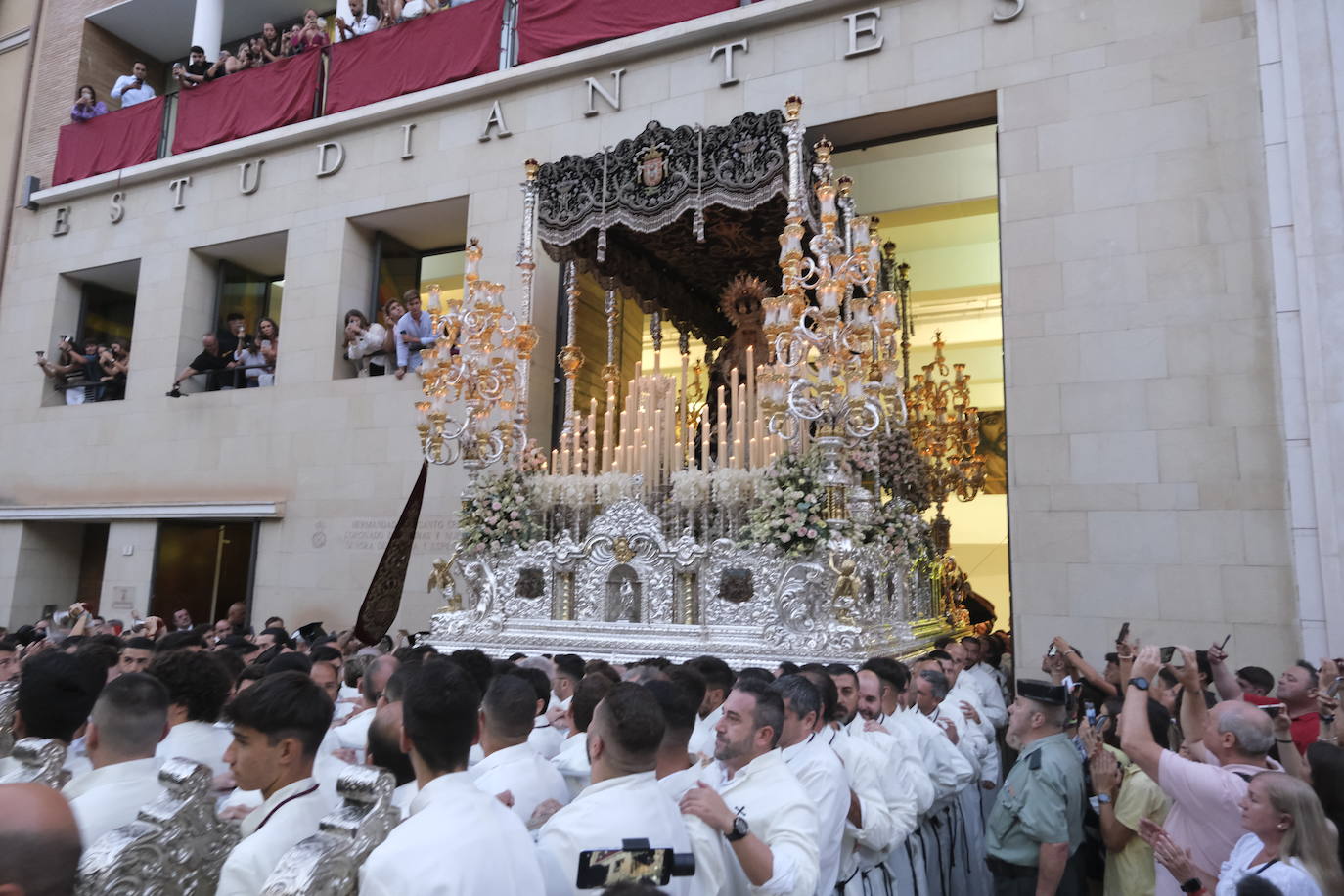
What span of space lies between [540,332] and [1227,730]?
1013 centimetres

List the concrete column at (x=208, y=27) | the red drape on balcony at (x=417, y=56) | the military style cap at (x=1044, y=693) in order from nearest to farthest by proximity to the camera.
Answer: the military style cap at (x=1044, y=693) < the red drape on balcony at (x=417, y=56) < the concrete column at (x=208, y=27)

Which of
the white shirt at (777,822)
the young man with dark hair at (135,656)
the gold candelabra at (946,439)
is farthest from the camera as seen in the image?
the gold candelabra at (946,439)

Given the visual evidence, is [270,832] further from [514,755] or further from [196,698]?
[196,698]

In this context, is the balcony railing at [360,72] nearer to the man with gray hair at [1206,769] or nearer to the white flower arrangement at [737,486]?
the white flower arrangement at [737,486]

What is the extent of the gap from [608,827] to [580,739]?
1.45 metres

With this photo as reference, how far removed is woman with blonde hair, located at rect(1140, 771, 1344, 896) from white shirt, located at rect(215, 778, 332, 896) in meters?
2.57

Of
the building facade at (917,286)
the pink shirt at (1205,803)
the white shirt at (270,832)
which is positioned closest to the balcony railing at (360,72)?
the building facade at (917,286)

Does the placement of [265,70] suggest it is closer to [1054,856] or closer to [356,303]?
[356,303]

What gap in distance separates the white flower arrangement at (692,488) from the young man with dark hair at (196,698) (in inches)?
211

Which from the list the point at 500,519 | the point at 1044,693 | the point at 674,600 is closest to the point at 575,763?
the point at 1044,693

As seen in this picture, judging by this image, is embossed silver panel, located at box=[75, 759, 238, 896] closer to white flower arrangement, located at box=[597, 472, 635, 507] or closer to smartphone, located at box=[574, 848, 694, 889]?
smartphone, located at box=[574, 848, 694, 889]

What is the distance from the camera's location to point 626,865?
2.42 m

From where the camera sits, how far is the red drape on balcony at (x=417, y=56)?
13.1m

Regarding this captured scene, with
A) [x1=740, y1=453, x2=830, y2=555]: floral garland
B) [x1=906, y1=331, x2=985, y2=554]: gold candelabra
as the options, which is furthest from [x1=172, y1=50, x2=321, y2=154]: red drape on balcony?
[x1=740, y1=453, x2=830, y2=555]: floral garland
